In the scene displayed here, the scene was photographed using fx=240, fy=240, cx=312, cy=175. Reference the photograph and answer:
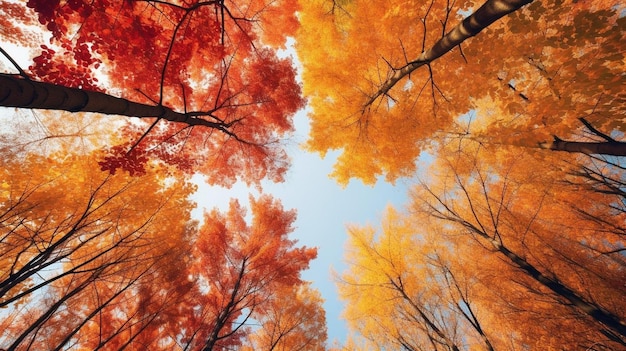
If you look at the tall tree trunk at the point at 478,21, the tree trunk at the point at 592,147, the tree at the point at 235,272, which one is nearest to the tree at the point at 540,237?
the tree trunk at the point at 592,147

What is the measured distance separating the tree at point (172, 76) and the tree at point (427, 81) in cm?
116

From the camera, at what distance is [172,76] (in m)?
4.88

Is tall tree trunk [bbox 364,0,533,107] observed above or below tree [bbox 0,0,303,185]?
below

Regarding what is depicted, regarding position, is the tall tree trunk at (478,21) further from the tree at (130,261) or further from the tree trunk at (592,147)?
the tree at (130,261)

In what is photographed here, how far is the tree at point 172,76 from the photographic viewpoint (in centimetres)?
268

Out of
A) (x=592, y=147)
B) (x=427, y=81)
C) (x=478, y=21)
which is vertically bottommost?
(x=592, y=147)

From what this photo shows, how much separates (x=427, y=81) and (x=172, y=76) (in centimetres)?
518

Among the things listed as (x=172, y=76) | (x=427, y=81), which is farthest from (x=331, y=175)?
(x=172, y=76)

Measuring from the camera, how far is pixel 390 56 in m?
5.89

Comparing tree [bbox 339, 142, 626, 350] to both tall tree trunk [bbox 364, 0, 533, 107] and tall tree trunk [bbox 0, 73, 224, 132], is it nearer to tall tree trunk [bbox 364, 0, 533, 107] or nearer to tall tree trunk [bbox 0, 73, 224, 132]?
tall tree trunk [bbox 364, 0, 533, 107]

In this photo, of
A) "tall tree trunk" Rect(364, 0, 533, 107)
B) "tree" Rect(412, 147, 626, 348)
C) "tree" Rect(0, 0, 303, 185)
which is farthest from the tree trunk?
"tree" Rect(0, 0, 303, 185)

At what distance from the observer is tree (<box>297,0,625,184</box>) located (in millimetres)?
3414

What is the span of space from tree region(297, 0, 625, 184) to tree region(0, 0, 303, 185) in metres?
1.16

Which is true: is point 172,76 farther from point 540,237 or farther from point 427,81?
point 540,237
